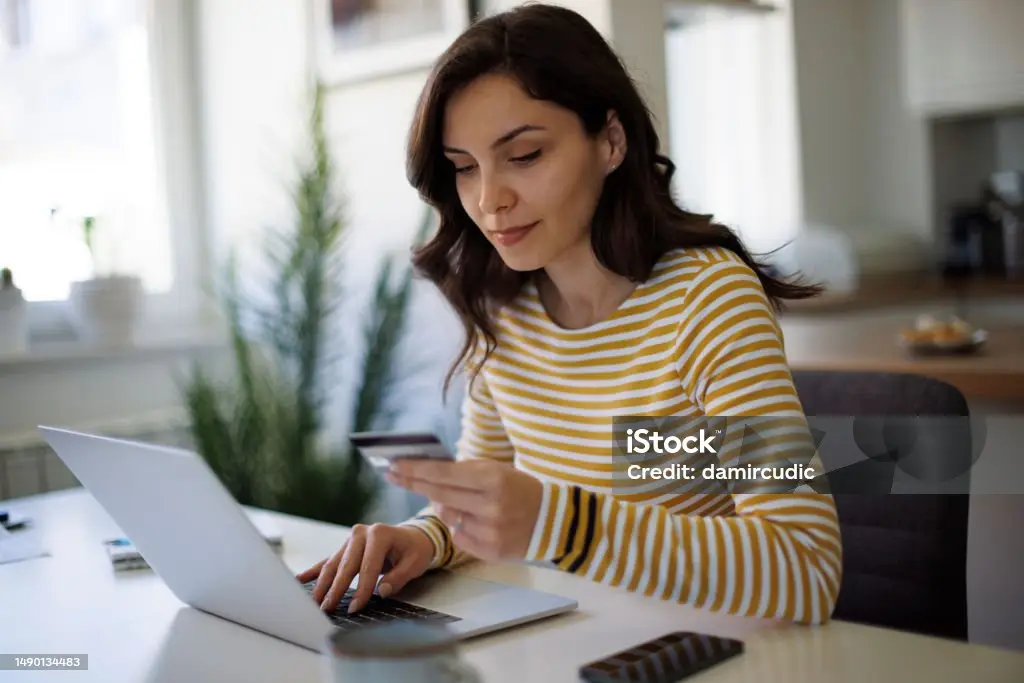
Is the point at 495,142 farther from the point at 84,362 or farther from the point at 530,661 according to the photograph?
the point at 84,362

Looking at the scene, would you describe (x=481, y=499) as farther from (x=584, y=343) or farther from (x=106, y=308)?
(x=106, y=308)

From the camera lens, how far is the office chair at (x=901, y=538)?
1.18 m

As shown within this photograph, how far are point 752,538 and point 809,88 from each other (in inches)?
140

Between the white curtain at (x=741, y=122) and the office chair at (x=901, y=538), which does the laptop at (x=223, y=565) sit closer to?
the office chair at (x=901, y=538)

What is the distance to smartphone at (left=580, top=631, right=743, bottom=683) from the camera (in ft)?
2.63

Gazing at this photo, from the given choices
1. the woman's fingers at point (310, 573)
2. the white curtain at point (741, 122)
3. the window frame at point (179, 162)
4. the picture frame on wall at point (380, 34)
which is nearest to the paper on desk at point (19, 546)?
the woman's fingers at point (310, 573)

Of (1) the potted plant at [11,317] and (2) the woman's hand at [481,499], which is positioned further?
(1) the potted plant at [11,317]

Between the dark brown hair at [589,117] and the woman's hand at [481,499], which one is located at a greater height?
the dark brown hair at [589,117]

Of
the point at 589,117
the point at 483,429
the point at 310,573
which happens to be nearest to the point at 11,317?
the point at 483,429

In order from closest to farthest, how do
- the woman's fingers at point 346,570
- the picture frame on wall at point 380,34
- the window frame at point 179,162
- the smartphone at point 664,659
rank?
the smartphone at point 664,659 < the woman's fingers at point 346,570 < the picture frame on wall at point 380,34 < the window frame at point 179,162

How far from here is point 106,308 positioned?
2.74 meters

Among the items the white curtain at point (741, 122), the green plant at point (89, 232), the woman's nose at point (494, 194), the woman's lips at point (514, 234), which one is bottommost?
the woman's lips at point (514, 234)

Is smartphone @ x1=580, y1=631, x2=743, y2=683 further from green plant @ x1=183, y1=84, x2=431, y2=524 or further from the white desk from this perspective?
green plant @ x1=183, y1=84, x2=431, y2=524

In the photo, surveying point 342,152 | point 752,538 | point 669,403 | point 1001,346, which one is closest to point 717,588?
point 752,538
